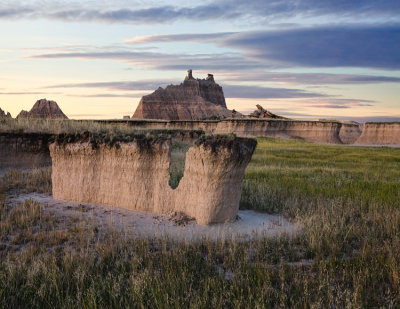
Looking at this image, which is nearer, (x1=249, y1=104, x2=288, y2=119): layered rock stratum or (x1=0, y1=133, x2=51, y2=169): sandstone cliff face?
(x1=0, y1=133, x2=51, y2=169): sandstone cliff face

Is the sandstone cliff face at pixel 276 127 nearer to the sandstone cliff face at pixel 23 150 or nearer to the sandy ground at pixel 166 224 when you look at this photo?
the sandstone cliff face at pixel 23 150

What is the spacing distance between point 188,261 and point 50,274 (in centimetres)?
217

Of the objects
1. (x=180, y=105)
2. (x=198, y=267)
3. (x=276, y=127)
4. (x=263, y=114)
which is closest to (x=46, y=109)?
(x=180, y=105)

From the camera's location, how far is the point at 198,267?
20.3 feet

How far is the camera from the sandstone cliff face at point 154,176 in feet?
28.7

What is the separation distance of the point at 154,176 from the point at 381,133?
56.9m

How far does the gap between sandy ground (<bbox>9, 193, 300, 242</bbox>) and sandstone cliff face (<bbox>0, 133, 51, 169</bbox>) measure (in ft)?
25.5

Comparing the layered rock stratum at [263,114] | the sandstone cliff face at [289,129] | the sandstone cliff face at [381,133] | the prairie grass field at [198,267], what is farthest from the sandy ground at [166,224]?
the layered rock stratum at [263,114]

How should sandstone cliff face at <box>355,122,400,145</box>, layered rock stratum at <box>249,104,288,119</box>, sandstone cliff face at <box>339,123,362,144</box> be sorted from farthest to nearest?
sandstone cliff face at <box>339,123,362,144</box> → layered rock stratum at <box>249,104,288,119</box> → sandstone cliff face at <box>355,122,400,145</box>

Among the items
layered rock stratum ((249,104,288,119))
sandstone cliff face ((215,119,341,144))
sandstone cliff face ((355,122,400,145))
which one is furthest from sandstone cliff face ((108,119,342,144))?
layered rock stratum ((249,104,288,119))

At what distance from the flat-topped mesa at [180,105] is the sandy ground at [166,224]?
104217 millimetres

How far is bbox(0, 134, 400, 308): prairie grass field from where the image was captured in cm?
509

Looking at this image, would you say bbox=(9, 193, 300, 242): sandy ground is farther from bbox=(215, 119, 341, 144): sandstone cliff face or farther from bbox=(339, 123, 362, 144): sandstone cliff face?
bbox=(339, 123, 362, 144): sandstone cliff face

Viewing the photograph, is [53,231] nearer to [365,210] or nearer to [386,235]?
[386,235]
